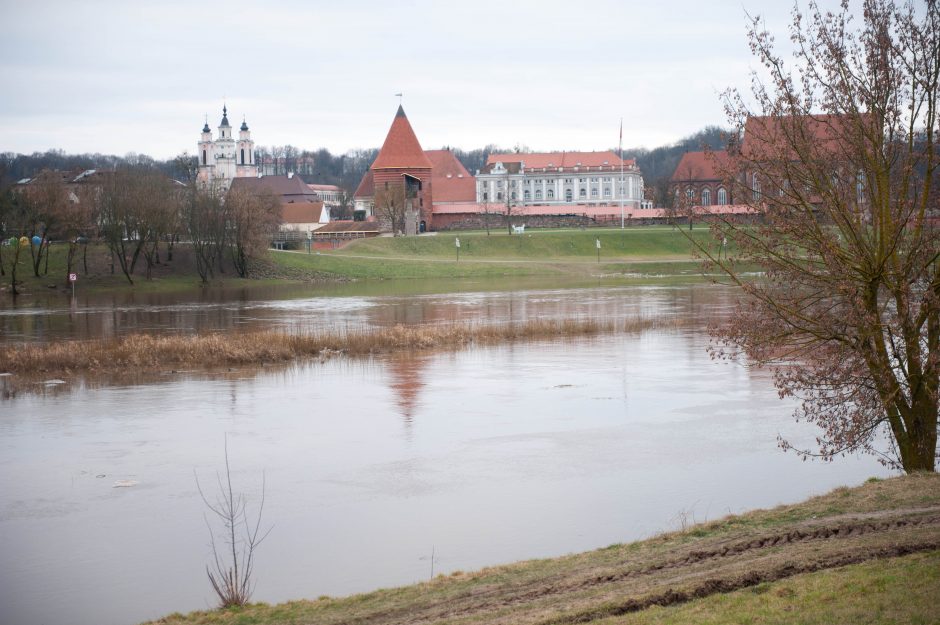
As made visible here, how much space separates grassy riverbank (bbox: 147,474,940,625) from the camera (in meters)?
7.72

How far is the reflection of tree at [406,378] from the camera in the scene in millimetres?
21281

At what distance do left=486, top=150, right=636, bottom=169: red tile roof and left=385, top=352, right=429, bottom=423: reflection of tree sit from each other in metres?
92.1

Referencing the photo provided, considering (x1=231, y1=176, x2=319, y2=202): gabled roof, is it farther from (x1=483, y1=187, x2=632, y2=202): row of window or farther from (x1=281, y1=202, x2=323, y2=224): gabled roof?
(x1=483, y1=187, x2=632, y2=202): row of window

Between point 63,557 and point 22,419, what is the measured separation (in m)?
9.42

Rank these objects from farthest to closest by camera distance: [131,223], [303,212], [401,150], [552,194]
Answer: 1. [552,194]
2. [303,212]
3. [401,150]
4. [131,223]

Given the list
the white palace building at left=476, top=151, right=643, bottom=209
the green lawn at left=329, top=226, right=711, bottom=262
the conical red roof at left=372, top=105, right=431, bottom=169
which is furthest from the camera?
the white palace building at left=476, top=151, right=643, bottom=209

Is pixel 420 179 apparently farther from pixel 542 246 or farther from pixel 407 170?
pixel 542 246

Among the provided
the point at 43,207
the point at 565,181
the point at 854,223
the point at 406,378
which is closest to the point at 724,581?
the point at 854,223

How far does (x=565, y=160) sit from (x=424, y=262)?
49.6 metres

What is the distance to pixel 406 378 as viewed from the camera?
2486cm

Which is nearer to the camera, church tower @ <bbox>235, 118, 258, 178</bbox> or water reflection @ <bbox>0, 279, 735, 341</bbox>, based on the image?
water reflection @ <bbox>0, 279, 735, 341</bbox>

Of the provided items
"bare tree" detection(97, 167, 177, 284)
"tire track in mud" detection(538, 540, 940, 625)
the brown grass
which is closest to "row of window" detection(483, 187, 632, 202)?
A: "bare tree" detection(97, 167, 177, 284)

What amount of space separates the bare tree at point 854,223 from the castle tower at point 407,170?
85.1m

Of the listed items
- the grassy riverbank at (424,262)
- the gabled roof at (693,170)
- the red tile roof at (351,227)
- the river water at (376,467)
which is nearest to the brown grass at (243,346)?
the river water at (376,467)
